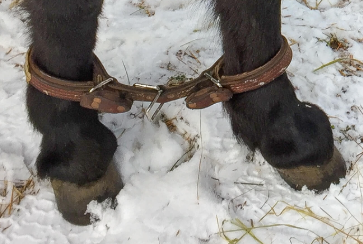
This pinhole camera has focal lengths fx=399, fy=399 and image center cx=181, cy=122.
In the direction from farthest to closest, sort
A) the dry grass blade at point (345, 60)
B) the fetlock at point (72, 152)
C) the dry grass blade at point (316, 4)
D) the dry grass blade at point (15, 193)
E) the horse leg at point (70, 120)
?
the dry grass blade at point (316, 4) < the dry grass blade at point (345, 60) < the dry grass blade at point (15, 193) < the fetlock at point (72, 152) < the horse leg at point (70, 120)

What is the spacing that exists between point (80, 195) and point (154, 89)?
309mm

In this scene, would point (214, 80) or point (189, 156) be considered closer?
point (214, 80)

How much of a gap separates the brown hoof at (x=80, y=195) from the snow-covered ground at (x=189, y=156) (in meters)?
0.02

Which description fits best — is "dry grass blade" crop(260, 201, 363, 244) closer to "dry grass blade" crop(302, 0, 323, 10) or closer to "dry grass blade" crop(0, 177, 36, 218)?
"dry grass blade" crop(0, 177, 36, 218)

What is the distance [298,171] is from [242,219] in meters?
0.18

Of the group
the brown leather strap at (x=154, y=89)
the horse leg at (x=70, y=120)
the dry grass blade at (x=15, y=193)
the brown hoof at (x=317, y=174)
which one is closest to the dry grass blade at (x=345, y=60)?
the brown hoof at (x=317, y=174)

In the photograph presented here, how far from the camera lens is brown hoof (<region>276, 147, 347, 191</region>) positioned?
0.94 m

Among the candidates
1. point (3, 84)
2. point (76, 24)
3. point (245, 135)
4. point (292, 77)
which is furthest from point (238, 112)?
point (3, 84)

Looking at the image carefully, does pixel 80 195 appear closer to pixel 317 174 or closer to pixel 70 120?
pixel 70 120

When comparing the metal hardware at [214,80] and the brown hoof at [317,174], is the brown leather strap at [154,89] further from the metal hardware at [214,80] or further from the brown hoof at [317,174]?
the brown hoof at [317,174]

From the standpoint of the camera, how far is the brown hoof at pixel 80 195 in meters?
0.93

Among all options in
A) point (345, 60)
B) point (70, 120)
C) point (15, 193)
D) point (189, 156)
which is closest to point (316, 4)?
point (345, 60)

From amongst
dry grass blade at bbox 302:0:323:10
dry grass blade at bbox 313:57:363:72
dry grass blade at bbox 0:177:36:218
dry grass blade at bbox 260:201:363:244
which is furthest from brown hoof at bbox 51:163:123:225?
dry grass blade at bbox 302:0:323:10

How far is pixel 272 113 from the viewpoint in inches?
34.5
